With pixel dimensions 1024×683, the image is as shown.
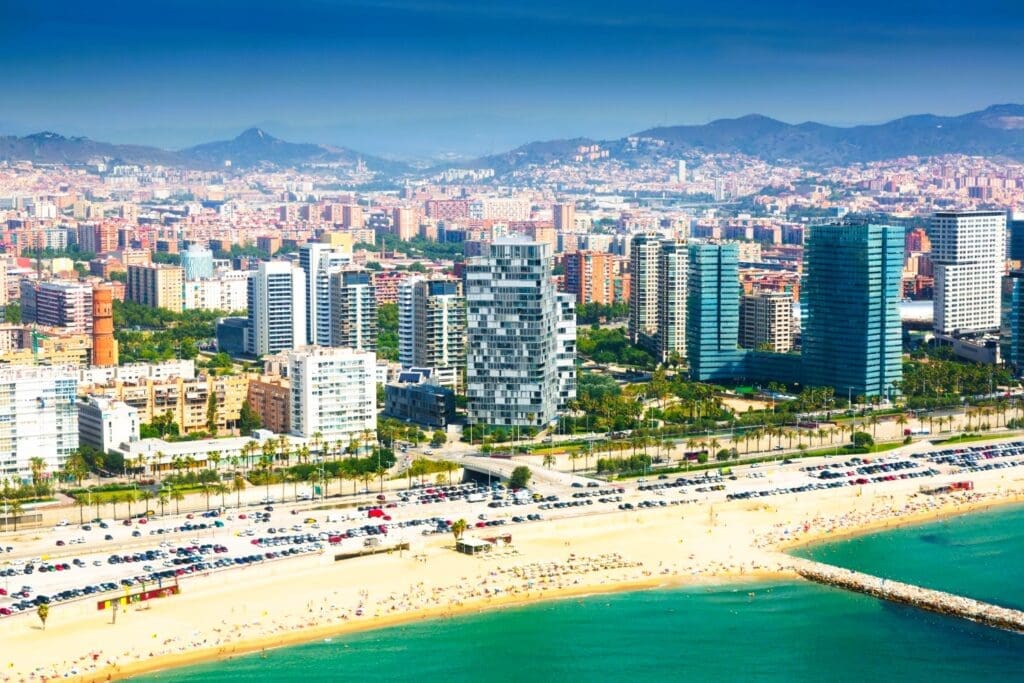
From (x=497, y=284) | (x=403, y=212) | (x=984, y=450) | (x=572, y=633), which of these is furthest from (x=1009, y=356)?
(x=403, y=212)

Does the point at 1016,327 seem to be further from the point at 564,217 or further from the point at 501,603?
the point at 564,217

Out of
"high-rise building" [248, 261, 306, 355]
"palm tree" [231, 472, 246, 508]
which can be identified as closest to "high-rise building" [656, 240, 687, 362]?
"high-rise building" [248, 261, 306, 355]

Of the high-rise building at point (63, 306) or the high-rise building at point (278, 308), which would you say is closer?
the high-rise building at point (278, 308)

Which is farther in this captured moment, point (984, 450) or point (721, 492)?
point (984, 450)

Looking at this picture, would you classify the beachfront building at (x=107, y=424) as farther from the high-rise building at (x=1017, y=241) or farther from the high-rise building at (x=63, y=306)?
the high-rise building at (x=1017, y=241)

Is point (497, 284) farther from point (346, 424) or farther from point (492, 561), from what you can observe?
point (492, 561)

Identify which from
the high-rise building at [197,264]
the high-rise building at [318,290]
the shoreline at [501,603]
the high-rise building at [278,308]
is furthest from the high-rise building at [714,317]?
the high-rise building at [197,264]
